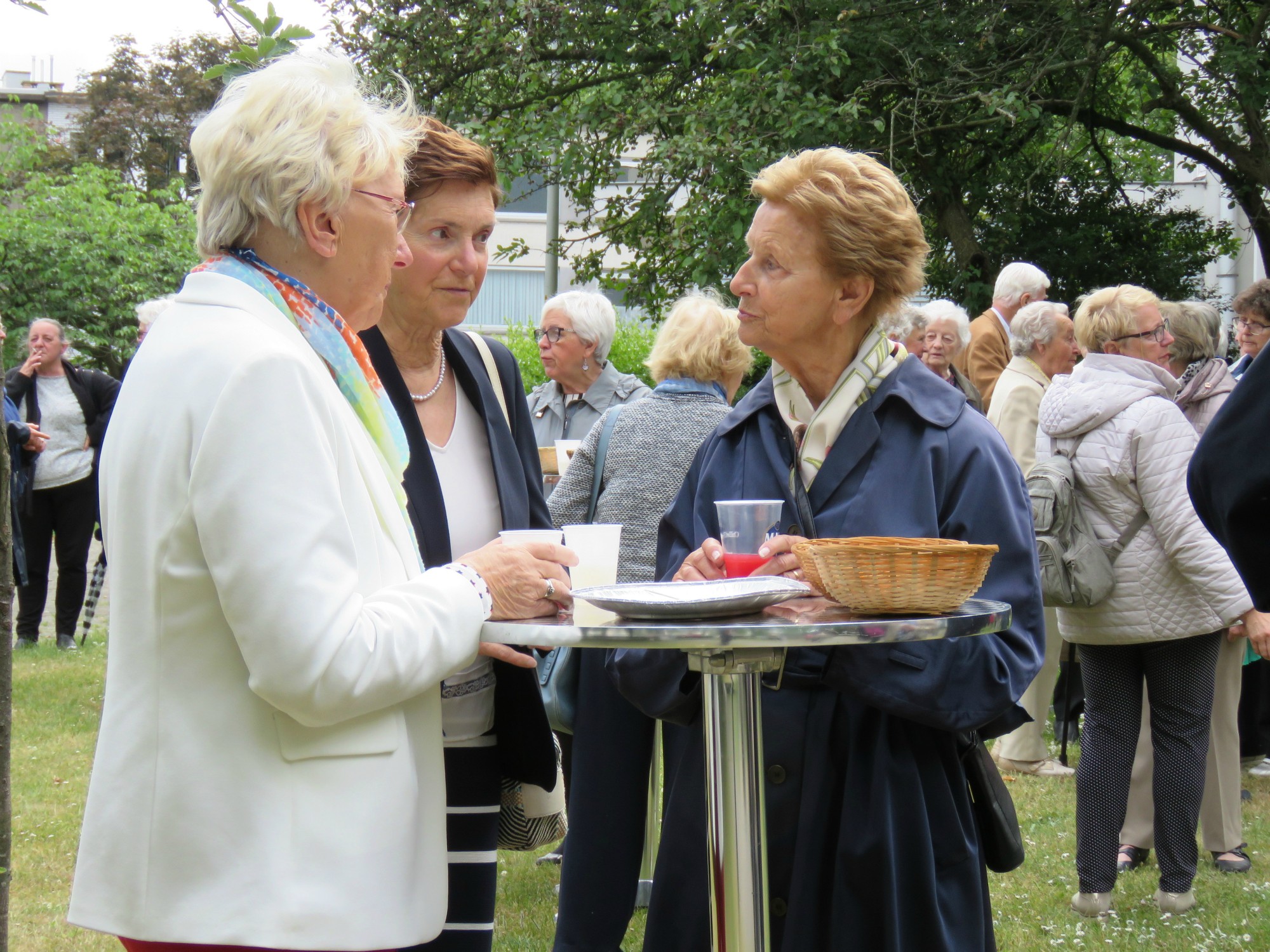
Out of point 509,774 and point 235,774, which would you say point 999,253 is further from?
point 235,774

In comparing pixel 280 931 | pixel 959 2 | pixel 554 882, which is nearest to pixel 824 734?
pixel 280 931

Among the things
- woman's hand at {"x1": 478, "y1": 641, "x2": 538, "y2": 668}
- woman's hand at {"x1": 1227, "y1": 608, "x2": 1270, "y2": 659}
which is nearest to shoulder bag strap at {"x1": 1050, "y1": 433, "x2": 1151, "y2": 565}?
woman's hand at {"x1": 1227, "y1": 608, "x2": 1270, "y2": 659}

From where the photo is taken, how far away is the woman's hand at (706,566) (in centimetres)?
205

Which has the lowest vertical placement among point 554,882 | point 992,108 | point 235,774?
point 554,882

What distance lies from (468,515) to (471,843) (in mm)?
648

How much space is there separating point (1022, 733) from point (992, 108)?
238 inches

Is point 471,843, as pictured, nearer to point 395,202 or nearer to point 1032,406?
point 395,202

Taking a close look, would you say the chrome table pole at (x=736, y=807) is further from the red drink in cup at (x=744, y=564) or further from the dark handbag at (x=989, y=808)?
the dark handbag at (x=989, y=808)

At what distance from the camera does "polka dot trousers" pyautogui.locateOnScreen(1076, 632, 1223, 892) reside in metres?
4.45

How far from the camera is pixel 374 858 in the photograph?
164 centimetres

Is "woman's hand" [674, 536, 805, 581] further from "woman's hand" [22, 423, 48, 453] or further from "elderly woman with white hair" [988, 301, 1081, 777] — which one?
"woman's hand" [22, 423, 48, 453]

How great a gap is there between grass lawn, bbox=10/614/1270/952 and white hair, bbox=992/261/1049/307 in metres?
2.74

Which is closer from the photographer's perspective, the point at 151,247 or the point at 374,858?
the point at 374,858

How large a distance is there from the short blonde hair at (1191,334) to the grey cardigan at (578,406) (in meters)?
2.62
